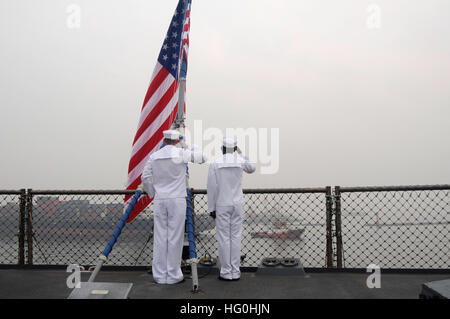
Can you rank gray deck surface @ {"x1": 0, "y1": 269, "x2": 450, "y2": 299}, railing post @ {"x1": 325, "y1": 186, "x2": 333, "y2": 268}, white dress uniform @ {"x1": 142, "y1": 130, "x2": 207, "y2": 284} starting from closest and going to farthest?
gray deck surface @ {"x1": 0, "y1": 269, "x2": 450, "y2": 299}, white dress uniform @ {"x1": 142, "y1": 130, "x2": 207, "y2": 284}, railing post @ {"x1": 325, "y1": 186, "x2": 333, "y2": 268}

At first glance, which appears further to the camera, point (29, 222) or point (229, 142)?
point (29, 222)

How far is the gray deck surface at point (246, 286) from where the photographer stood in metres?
3.38

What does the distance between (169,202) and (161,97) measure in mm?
1827

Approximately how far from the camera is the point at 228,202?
4.25m

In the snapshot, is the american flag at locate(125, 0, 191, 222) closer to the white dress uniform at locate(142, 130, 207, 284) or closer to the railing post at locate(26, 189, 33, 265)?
the white dress uniform at locate(142, 130, 207, 284)

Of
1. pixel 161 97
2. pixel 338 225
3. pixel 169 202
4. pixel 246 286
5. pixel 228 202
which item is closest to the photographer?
pixel 246 286

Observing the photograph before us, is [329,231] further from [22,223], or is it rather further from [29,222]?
[22,223]

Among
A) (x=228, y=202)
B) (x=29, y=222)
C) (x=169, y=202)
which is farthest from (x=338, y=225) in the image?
(x=29, y=222)

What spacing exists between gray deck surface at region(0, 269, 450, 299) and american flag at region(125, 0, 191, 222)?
1.29 meters

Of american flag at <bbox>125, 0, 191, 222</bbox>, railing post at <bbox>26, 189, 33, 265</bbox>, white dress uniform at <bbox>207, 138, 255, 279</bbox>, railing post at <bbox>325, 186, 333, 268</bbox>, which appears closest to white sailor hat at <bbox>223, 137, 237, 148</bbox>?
white dress uniform at <bbox>207, 138, 255, 279</bbox>

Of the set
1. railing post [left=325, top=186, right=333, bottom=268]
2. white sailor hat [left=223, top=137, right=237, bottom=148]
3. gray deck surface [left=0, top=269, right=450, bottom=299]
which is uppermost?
white sailor hat [left=223, top=137, right=237, bottom=148]

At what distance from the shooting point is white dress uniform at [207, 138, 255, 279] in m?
4.16
